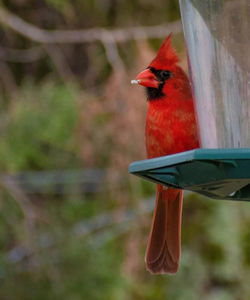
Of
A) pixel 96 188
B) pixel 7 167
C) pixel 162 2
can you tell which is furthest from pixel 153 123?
pixel 162 2

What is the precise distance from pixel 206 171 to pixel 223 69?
1.17 ft

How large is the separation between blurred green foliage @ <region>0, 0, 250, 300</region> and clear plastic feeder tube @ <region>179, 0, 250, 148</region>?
189 centimetres

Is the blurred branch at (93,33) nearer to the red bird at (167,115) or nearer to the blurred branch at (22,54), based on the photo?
the blurred branch at (22,54)

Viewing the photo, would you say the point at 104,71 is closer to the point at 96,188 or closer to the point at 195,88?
the point at 96,188

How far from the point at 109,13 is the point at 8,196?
1463 mm

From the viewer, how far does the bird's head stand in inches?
95.0

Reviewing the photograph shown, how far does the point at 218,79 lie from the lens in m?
2.23

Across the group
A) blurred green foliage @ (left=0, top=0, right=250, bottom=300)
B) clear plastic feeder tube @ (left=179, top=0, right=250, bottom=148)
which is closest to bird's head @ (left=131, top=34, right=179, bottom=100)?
clear plastic feeder tube @ (left=179, top=0, right=250, bottom=148)

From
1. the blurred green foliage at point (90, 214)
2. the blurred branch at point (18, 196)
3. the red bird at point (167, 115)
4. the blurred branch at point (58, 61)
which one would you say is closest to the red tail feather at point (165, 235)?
the red bird at point (167, 115)

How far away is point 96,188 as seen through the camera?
4844 mm

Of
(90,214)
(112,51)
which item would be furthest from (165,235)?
(90,214)

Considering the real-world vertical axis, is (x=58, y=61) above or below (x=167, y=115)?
above

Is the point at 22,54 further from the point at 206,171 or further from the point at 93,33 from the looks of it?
the point at 206,171

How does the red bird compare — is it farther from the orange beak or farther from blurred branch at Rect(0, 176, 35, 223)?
blurred branch at Rect(0, 176, 35, 223)
